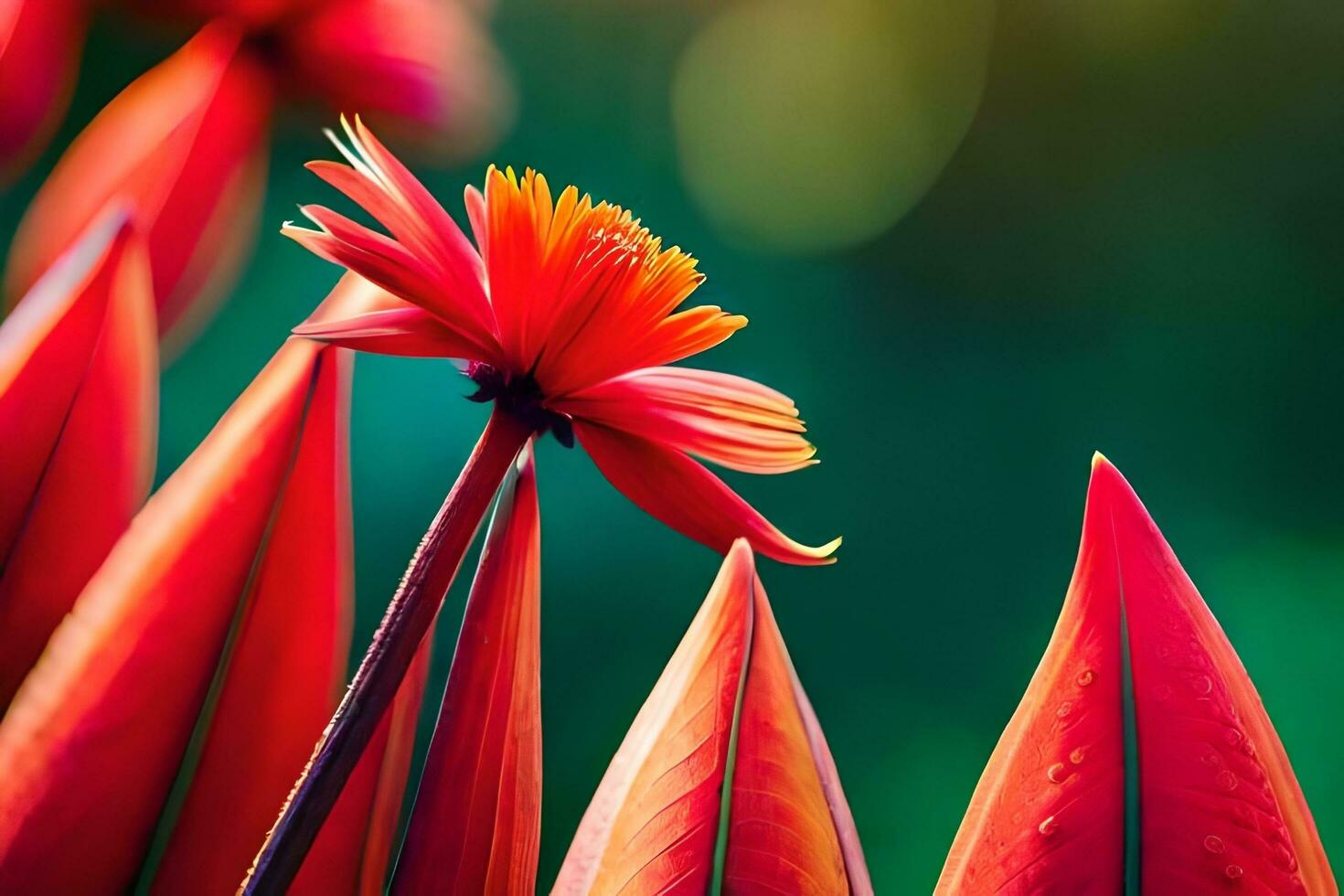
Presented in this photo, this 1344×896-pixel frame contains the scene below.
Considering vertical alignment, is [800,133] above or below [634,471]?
above

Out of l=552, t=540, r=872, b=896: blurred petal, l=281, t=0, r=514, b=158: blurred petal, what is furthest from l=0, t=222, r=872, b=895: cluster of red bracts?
l=281, t=0, r=514, b=158: blurred petal

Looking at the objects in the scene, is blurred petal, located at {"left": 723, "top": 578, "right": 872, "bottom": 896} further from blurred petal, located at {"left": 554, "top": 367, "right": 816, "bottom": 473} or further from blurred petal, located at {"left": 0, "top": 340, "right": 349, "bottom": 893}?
blurred petal, located at {"left": 0, "top": 340, "right": 349, "bottom": 893}

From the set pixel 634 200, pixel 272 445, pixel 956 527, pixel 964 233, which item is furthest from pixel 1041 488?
pixel 272 445

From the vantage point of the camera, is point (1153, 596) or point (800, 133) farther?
point (800, 133)

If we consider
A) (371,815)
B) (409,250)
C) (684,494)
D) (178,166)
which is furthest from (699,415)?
(178,166)

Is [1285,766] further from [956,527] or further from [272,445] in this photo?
[272,445]

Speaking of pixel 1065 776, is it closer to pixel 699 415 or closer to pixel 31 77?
pixel 699 415

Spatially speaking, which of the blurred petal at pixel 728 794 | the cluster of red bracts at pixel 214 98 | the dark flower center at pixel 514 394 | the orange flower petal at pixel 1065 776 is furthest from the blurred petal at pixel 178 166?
the orange flower petal at pixel 1065 776
